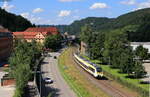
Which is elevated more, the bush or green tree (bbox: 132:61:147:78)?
green tree (bbox: 132:61:147:78)

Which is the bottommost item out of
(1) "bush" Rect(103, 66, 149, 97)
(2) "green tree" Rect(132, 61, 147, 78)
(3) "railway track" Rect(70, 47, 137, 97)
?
(3) "railway track" Rect(70, 47, 137, 97)

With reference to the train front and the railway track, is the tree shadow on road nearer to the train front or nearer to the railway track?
the railway track

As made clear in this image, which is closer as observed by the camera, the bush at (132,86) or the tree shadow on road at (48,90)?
the bush at (132,86)

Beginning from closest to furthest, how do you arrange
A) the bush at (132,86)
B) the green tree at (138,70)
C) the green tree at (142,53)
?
the bush at (132,86)
the green tree at (138,70)
the green tree at (142,53)

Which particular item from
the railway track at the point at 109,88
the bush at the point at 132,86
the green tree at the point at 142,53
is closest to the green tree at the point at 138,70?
the bush at the point at 132,86

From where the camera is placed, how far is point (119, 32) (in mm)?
106500

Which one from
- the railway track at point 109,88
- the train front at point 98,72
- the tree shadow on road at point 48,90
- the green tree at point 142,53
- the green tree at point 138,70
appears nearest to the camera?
the tree shadow on road at point 48,90

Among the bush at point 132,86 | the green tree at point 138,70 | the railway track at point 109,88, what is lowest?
the railway track at point 109,88

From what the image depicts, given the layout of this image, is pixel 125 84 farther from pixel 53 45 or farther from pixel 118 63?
pixel 53 45

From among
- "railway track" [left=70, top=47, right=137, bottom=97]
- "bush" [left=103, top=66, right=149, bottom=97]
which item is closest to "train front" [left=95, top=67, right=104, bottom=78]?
"railway track" [left=70, top=47, right=137, bottom=97]

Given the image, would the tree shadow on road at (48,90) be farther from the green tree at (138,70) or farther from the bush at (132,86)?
the green tree at (138,70)

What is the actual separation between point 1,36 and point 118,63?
160 feet

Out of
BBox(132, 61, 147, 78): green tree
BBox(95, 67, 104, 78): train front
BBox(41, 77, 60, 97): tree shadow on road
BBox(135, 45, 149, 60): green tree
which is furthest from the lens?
BBox(135, 45, 149, 60): green tree

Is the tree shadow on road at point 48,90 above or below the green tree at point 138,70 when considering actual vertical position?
below
